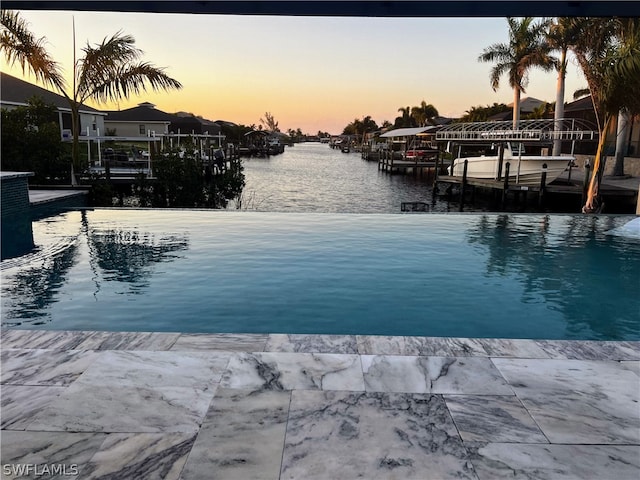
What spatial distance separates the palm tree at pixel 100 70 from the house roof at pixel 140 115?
28.1m

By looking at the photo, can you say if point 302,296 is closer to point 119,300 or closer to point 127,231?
point 119,300

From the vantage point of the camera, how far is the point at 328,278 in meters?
6.89

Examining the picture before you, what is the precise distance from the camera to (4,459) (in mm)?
2314

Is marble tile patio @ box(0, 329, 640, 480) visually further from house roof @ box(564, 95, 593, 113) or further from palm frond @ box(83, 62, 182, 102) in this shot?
house roof @ box(564, 95, 593, 113)

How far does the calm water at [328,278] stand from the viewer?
214 inches

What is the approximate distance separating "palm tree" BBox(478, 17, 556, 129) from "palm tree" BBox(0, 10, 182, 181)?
75.2 ft

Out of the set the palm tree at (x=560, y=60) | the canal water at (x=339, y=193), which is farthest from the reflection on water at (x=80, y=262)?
the palm tree at (x=560, y=60)

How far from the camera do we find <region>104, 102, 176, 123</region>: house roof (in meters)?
42.3

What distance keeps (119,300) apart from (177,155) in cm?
991

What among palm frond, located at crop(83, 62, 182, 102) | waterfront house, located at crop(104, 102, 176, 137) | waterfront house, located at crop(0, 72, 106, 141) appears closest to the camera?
palm frond, located at crop(83, 62, 182, 102)

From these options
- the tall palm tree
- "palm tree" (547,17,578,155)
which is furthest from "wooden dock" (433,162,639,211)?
"palm tree" (547,17,578,155)

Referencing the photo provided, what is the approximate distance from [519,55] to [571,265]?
27.1 m

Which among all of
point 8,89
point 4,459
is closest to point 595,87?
point 4,459

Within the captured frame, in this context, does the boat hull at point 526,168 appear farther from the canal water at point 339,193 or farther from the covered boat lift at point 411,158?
the covered boat lift at point 411,158
